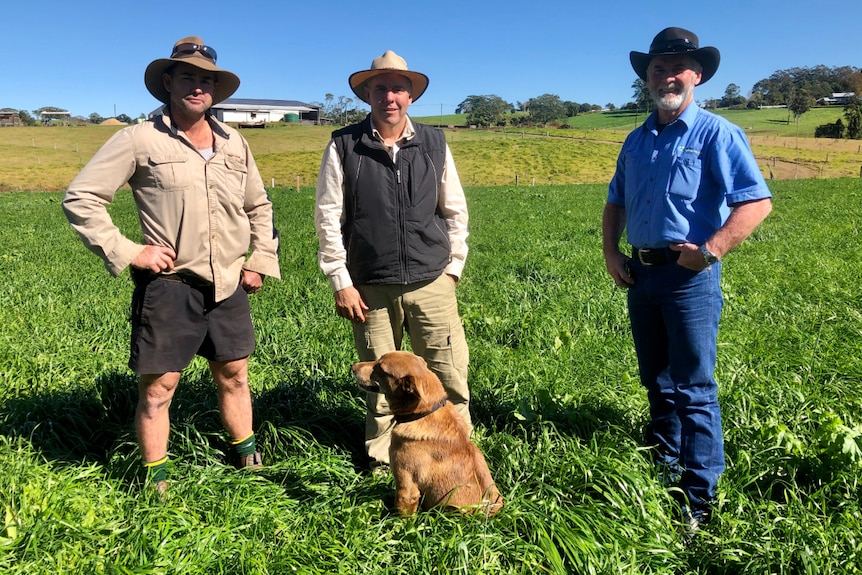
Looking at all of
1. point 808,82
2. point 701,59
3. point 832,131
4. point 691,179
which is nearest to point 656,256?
point 691,179

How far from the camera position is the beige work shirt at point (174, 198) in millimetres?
2951

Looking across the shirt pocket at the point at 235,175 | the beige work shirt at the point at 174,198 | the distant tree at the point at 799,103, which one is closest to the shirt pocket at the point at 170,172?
the beige work shirt at the point at 174,198

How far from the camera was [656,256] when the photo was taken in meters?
3.16

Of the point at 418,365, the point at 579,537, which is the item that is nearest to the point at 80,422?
the point at 418,365

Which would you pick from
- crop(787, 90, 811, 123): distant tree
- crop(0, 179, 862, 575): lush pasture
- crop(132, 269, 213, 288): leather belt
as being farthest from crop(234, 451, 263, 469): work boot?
crop(787, 90, 811, 123): distant tree

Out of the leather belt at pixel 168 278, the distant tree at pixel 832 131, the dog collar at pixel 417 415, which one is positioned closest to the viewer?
the dog collar at pixel 417 415

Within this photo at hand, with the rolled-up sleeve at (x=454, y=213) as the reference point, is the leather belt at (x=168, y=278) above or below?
below

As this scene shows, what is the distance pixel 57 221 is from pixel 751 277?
20.0 metres

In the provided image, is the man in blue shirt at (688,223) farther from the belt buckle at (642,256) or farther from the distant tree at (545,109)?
the distant tree at (545,109)

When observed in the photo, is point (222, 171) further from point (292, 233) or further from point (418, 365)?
point (292, 233)

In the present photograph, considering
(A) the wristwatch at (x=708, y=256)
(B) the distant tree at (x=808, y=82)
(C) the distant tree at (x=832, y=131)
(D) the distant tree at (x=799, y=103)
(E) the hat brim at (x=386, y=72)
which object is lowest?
(A) the wristwatch at (x=708, y=256)

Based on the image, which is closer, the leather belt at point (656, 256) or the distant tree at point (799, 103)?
the leather belt at point (656, 256)

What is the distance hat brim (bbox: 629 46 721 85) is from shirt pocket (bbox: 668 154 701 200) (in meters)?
0.55

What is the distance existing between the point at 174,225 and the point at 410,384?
1.67 metres
